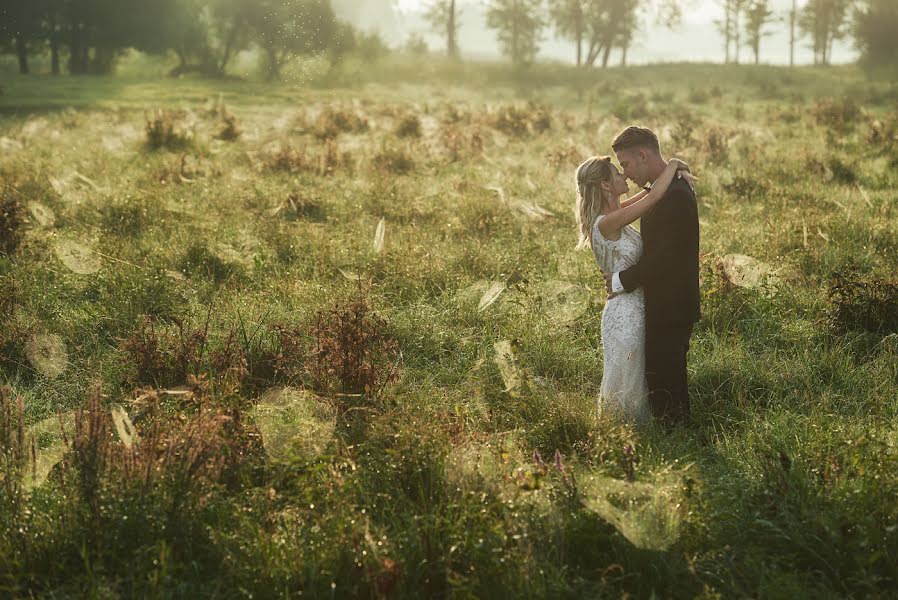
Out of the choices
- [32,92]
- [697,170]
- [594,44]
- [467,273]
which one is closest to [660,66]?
[594,44]

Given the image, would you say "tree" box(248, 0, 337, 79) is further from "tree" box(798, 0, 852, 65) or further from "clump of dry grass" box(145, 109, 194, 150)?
"tree" box(798, 0, 852, 65)

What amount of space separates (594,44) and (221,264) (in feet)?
204

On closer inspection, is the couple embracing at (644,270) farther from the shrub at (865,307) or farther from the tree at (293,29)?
the tree at (293,29)

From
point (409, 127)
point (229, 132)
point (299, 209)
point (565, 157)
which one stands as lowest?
point (299, 209)

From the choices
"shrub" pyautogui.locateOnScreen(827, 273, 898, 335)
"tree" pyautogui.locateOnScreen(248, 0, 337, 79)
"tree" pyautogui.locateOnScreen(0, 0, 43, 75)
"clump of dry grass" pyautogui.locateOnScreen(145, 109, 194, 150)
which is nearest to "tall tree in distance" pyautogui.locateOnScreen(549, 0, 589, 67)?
"tree" pyautogui.locateOnScreen(248, 0, 337, 79)

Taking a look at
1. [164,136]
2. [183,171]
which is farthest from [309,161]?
[164,136]

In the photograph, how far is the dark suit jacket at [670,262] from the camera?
4418 millimetres

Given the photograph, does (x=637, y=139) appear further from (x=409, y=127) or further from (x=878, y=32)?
(x=878, y=32)

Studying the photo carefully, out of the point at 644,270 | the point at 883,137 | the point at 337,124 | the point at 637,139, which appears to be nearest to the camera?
the point at 637,139

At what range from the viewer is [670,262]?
4.49 metres

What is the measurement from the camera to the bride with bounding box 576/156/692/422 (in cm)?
458

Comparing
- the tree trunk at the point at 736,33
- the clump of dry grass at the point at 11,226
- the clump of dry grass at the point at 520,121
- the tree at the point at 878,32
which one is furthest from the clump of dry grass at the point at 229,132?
the tree trunk at the point at 736,33

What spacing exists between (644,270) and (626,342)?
465 mm

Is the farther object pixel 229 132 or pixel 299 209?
pixel 229 132
